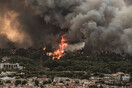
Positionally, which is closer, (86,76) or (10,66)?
(86,76)

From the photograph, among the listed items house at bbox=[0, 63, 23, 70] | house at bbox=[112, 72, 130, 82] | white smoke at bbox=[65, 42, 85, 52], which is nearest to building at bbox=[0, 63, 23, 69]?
house at bbox=[0, 63, 23, 70]

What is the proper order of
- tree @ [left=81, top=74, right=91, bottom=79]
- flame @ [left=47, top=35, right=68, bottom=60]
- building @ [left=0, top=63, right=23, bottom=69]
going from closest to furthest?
tree @ [left=81, top=74, right=91, bottom=79], building @ [left=0, top=63, right=23, bottom=69], flame @ [left=47, top=35, right=68, bottom=60]

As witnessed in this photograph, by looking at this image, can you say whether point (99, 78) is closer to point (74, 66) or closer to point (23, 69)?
point (74, 66)

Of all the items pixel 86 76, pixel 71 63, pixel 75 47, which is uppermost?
pixel 75 47

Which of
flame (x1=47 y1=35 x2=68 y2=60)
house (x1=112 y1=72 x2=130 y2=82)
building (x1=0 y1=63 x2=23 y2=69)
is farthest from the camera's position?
flame (x1=47 y1=35 x2=68 y2=60)

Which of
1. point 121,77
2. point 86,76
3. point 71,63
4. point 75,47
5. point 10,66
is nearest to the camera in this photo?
point 86,76

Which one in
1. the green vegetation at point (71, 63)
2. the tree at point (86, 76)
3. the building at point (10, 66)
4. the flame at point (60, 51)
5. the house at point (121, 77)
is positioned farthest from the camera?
the flame at point (60, 51)

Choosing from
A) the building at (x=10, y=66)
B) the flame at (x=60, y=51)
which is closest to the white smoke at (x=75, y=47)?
the flame at (x=60, y=51)

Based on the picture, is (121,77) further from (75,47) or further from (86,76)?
(75,47)

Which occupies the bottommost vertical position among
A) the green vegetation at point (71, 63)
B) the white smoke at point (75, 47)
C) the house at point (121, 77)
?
the house at point (121, 77)

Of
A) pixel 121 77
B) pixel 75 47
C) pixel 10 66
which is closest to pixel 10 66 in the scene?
pixel 10 66

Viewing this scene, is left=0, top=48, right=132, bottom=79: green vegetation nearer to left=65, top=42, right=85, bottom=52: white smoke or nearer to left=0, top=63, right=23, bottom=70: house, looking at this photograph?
left=0, top=63, right=23, bottom=70: house

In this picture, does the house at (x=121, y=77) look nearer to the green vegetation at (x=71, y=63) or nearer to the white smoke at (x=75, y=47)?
the green vegetation at (x=71, y=63)
